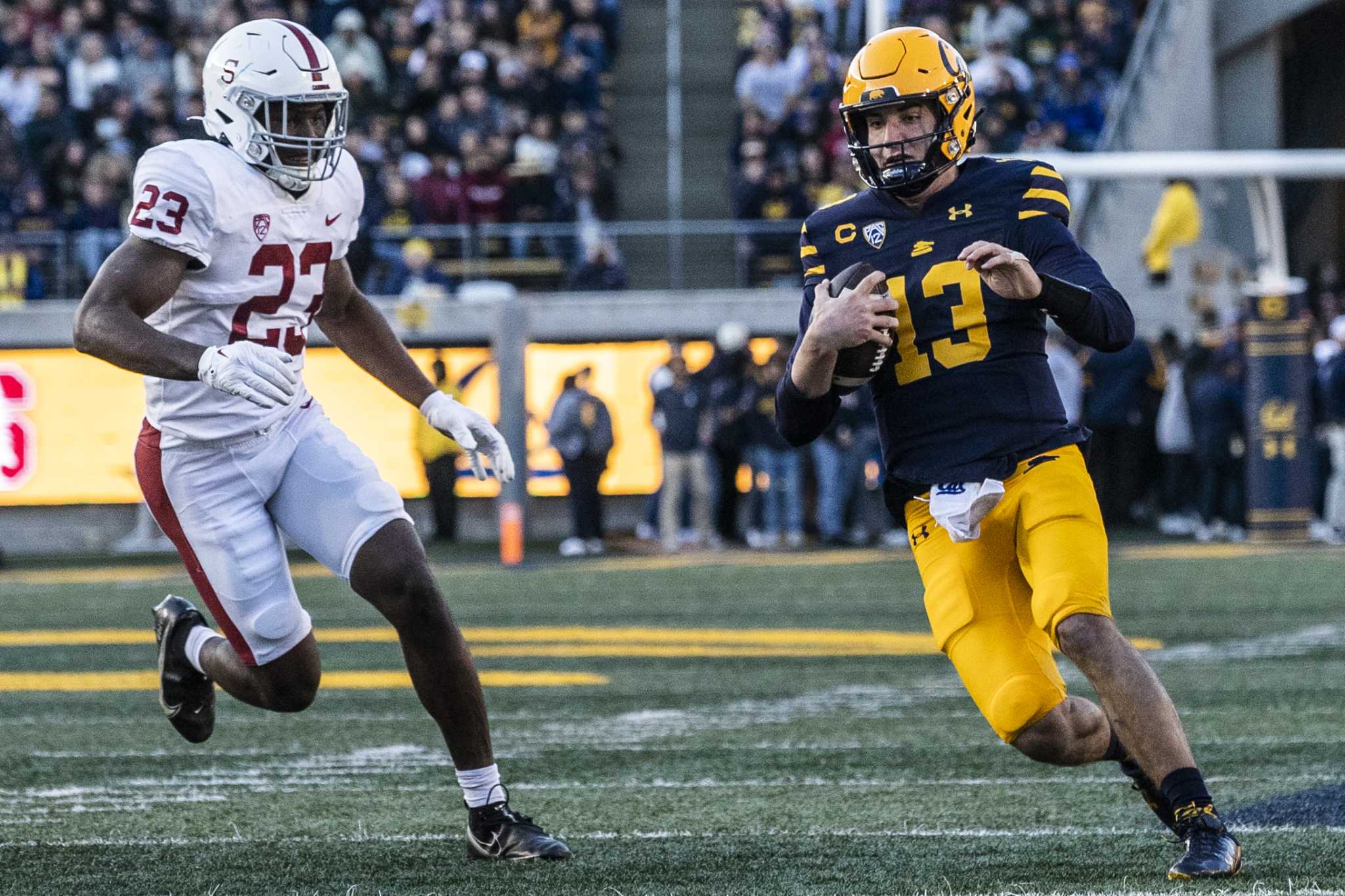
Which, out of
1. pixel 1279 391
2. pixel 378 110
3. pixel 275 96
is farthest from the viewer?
pixel 378 110

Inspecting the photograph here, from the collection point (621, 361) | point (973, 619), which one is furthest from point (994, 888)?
point (621, 361)

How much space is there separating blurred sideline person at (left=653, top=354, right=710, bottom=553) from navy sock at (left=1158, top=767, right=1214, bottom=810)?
34.8ft

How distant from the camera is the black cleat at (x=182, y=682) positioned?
4809mm

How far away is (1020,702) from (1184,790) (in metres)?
0.33

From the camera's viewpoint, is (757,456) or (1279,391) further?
(757,456)

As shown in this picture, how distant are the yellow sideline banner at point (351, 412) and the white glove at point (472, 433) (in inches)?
458

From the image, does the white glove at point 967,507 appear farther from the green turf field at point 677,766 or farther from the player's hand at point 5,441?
the player's hand at point 5,441

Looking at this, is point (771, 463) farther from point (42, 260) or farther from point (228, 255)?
point (228, 255)

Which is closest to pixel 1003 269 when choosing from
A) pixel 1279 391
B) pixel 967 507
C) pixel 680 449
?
pixel 967 507

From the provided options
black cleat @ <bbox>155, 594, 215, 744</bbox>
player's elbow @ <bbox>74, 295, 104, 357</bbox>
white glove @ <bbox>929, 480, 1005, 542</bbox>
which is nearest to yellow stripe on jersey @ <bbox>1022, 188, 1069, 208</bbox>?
white glove @ <bbox>929, 480, 1005, 542</bbox>

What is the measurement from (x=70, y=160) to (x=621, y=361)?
4915 mm

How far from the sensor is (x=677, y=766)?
5.34 metres

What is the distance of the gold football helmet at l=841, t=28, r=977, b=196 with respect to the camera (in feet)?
12.8

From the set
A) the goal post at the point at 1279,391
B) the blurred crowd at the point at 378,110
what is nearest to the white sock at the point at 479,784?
the goal post at the point at 1279,391
